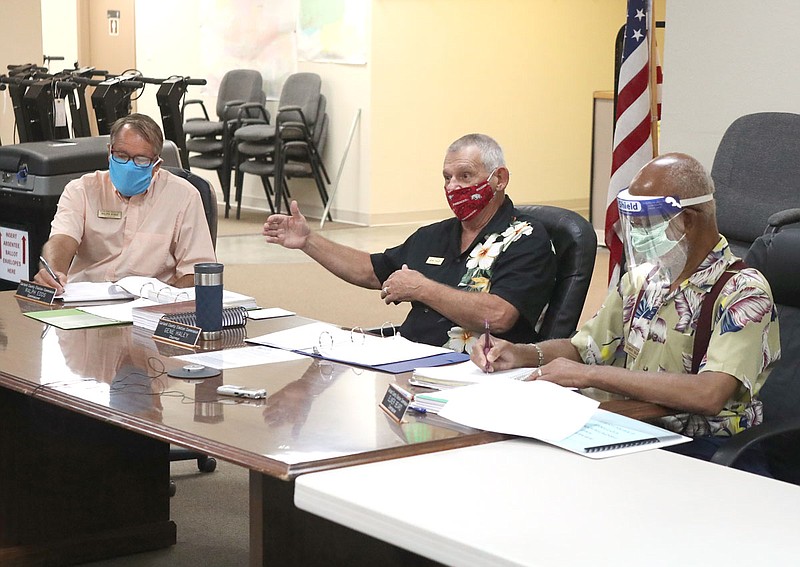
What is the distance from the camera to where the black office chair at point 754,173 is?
460 centimetres

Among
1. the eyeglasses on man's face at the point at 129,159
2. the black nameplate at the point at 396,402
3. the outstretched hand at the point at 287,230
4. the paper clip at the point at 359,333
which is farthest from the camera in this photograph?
the eyeglasses on man's face at the point at 129,159

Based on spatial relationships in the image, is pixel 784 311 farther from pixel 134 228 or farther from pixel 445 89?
pixel 445 89

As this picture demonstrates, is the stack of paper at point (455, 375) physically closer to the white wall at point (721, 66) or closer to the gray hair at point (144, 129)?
the gray hair at point (144, 129)

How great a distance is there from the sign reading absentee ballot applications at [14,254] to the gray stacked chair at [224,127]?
5.37 metres

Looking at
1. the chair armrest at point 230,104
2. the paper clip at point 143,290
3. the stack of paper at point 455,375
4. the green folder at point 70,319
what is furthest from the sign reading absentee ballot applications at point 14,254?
the chair armrest at point 230,104

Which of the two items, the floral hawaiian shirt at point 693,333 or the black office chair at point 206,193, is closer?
the floral hawaiian shirt at point 693,333

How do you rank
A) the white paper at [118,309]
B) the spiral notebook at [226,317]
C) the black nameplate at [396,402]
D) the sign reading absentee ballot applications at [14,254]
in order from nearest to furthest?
the black nameplate at [396,402] → the spiral notebook at [226,317] → the white paper at [118,309] → the sign reading absentee ballot applications at [14,254]

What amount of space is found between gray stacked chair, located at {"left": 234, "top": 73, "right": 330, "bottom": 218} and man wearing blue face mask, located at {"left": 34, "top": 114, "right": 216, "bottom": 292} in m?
5.80

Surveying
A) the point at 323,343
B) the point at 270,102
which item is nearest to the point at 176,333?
the point at 323,343

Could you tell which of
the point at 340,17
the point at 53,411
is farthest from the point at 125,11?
the point at 53,411

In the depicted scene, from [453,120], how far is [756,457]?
8.23 meters

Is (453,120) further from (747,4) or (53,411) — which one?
(53,411)

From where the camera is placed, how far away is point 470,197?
350 cm

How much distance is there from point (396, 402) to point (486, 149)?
1.40 m
